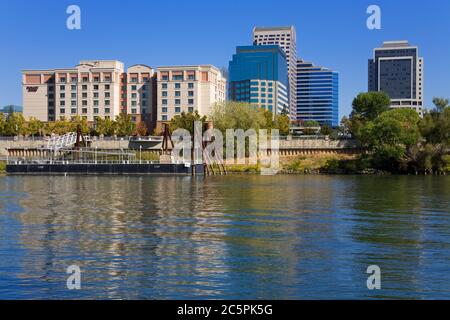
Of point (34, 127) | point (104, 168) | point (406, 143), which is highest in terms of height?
point (34, 127)

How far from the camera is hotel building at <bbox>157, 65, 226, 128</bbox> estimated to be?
7530 inches

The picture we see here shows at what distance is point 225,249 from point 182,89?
159848mm

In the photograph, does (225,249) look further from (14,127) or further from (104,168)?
(14,127)

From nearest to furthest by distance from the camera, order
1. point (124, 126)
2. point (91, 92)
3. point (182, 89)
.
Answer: point (124, 126) → point (182, 89) → point (91, 92)

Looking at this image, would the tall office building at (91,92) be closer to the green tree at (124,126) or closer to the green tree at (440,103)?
the green tree at (124,126)

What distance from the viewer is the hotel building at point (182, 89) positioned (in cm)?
19125

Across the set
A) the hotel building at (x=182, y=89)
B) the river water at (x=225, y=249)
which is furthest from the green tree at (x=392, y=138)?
the river water at (x=225, y=249)

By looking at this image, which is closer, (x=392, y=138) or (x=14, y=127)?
(x=392, y=138)

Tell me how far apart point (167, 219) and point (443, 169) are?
94.4 meters

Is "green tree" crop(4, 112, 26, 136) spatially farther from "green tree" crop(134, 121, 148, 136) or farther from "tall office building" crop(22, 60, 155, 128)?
"green tree" crop(134, 121, 148, 136)

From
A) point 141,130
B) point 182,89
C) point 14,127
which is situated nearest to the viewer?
point 14,127

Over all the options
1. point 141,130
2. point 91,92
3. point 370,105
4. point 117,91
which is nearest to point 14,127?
point 91,92

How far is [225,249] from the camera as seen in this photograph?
34.6 meters

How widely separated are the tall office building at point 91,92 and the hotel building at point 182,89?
604 centimetres
